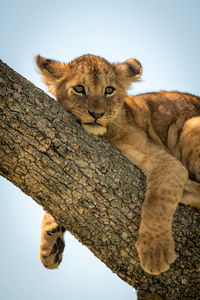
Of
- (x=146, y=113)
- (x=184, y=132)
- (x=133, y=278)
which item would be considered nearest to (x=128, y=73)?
(x=146, y=113)

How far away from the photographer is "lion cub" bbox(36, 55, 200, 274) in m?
3.18

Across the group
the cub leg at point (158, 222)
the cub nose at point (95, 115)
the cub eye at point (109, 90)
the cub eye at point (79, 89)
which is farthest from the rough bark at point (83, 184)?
the cub eye at point (109, 90)

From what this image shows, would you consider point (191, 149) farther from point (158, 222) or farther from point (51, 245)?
point (51, 245)

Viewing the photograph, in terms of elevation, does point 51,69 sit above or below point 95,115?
above

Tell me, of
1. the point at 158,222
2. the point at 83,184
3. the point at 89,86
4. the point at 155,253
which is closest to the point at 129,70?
the point at 89,86

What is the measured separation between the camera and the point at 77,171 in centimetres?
302

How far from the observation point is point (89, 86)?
12.6ft

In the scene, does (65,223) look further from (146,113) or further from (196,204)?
(146,113)

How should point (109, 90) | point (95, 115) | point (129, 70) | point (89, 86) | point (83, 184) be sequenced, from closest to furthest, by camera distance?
point (83, 184), point (95, 115), point (89, 86), point (109, 90), point (129, 70)

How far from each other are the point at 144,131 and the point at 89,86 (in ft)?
2.93

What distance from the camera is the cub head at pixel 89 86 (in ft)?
12.0

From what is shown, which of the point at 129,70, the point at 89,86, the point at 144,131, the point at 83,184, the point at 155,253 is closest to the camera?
the point at 83,184

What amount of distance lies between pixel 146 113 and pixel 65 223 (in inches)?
77.2

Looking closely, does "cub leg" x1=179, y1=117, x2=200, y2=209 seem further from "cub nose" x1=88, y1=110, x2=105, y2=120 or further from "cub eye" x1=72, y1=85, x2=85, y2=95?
"cub eye" x1=72, y1=85, x2=85, y2=95
